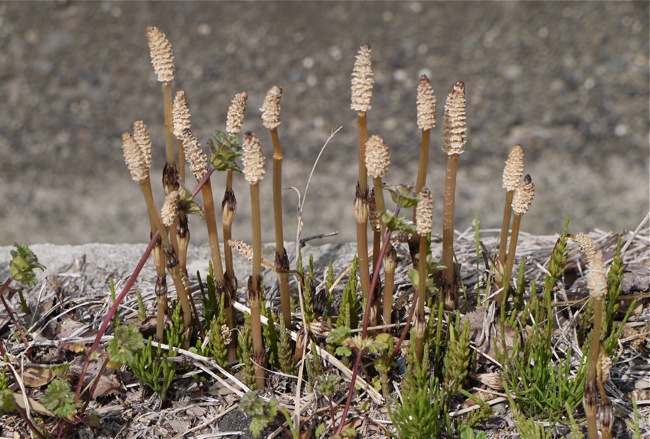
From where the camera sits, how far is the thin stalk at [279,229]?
6.19 feet

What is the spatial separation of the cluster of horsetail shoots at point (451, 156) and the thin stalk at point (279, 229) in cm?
40

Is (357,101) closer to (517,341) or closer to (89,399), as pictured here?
(517,341)

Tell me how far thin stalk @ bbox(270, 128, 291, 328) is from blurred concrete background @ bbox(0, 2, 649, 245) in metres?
2.69

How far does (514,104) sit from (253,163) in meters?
3.84

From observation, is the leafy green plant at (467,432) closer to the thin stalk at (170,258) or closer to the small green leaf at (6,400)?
the thin stalk at (170,258)

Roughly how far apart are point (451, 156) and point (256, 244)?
525 millimetres

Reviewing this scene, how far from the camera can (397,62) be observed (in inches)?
213

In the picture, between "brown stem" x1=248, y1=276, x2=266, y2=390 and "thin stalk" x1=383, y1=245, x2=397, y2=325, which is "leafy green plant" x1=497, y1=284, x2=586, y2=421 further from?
"brown stem" x1=248, y1=276, x2=266, y2=390

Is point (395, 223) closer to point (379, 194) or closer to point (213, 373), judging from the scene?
point (379, 194)

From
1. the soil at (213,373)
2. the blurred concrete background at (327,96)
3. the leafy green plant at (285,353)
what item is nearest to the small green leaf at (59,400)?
the soil at (213,373)

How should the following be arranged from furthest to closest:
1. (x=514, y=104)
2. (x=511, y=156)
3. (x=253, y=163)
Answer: (x=514, y=104)
(x=511, y=156)
(x=253, y=163)

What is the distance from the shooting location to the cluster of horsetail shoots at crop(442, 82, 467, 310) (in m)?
1.84

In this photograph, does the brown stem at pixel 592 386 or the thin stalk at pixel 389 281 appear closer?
the brown stem at pixel 592 386

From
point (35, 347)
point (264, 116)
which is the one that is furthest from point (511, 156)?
point (35, 347)
